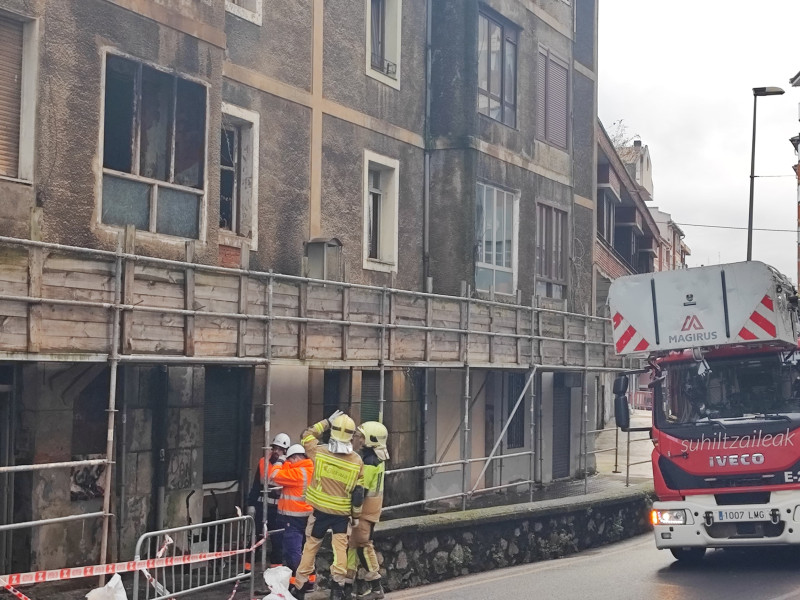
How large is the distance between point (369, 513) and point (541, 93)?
14.1 m

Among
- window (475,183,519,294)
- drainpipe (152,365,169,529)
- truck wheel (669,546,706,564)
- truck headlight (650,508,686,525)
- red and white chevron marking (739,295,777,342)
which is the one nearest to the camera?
red and white chevron marking (739,295,777,342)

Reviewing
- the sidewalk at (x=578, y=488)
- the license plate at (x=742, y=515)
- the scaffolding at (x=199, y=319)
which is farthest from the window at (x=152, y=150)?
the license plate at (x=742, y=515)

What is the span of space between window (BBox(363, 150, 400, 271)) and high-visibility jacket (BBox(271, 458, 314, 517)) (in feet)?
23.9

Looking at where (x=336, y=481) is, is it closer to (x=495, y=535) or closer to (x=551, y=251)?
(x=495, y=535)

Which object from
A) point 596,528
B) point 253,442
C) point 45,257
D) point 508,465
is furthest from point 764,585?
point 508,465

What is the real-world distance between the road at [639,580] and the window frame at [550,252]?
28.1 ft

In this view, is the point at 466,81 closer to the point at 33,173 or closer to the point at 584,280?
the point at 584,280

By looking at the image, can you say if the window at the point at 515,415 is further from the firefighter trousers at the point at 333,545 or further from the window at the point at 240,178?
the firefighter trousers at the point at 333,545

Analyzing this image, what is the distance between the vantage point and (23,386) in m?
11.8

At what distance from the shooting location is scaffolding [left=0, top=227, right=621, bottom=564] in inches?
372

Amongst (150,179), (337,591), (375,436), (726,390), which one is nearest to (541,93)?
(726,390)

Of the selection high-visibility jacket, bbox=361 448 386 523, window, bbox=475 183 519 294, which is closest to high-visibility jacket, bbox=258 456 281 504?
high-visibility jacket, bbox=361 448 386 523

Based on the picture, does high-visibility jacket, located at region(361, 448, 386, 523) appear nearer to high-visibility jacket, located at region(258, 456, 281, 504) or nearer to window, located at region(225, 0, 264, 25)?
high-visibility jacket, located at region(258, 456, 281, 504)

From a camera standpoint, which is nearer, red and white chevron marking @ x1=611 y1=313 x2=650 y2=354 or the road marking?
the road marking
